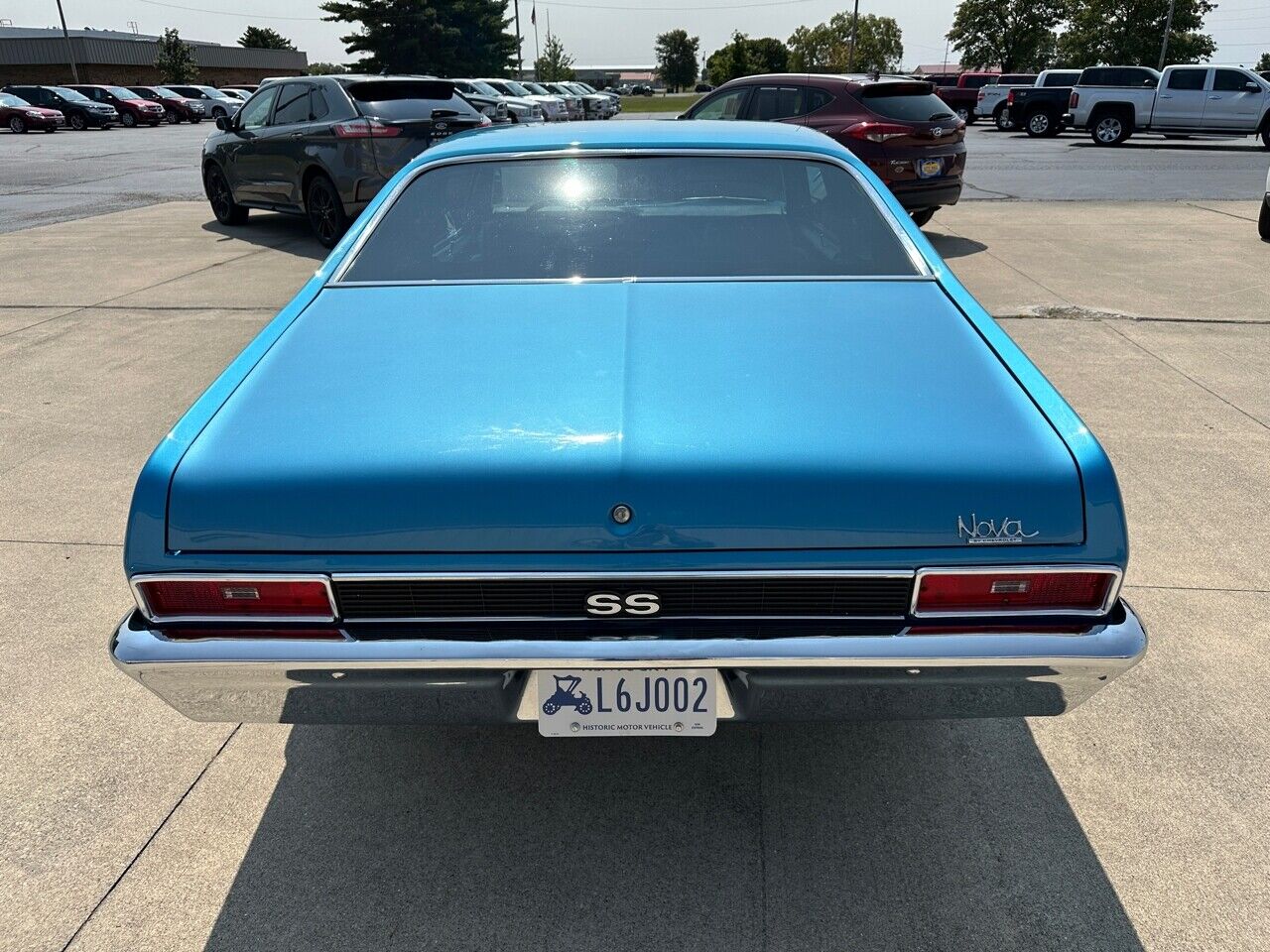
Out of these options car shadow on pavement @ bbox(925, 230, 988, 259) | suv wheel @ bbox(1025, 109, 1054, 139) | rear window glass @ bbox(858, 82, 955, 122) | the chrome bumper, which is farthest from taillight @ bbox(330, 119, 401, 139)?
suv wheel @ bbox(1025, 109, 1054, 139)

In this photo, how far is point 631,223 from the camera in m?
3.05

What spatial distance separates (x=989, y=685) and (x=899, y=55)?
118 meters

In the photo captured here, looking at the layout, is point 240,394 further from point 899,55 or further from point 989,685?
point 899,55

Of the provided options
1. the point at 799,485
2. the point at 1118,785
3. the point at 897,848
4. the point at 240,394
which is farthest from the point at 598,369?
the point at 1118,785

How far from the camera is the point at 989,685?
1957 millimetres

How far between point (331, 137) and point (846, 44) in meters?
98.2

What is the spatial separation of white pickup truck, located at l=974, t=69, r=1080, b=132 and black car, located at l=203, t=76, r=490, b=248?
22.4 meters

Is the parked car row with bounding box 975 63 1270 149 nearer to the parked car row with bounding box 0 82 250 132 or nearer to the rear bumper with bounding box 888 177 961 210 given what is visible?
the rear bumper with bounding box 888 177 961 210

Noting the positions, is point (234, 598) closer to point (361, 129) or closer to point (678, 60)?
point (361, 129)

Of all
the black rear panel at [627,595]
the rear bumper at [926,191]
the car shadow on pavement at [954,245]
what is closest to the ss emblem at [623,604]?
the black rear panel at [627,595]

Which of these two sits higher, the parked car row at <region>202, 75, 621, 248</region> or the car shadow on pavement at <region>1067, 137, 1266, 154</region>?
the parked car row at <region>202, 75, 621, 248</region>

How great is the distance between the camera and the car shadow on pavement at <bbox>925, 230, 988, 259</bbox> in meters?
9.23

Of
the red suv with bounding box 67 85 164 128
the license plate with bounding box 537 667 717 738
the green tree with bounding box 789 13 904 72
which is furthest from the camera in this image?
the green tree with bounding box 789 13 904 72

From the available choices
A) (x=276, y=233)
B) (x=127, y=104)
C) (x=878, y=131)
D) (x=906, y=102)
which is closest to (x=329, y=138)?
(x=276, y=233)
